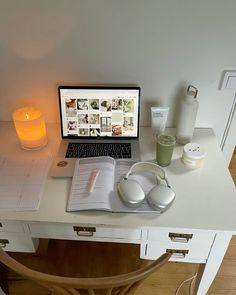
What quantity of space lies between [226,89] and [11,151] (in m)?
0.92

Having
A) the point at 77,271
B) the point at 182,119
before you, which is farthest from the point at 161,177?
the point at 77,271

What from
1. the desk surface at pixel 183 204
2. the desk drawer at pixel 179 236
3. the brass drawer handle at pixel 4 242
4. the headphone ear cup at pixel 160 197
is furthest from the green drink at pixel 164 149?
the brass drawer handle at pixel 4 242

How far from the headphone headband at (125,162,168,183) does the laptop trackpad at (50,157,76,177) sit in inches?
8.9

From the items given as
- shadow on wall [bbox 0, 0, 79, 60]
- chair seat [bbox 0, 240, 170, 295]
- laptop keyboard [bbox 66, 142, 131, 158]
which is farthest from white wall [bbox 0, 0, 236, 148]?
chair seat [bbox 0, 240, 170, 295]

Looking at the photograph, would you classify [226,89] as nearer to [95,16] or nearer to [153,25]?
[153,25]

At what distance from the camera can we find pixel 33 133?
3.51 feet

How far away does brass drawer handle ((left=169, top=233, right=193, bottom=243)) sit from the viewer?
2.88 feet

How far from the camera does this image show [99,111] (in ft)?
3.59

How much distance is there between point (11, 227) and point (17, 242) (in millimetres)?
91

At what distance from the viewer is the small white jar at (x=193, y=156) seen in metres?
0.98

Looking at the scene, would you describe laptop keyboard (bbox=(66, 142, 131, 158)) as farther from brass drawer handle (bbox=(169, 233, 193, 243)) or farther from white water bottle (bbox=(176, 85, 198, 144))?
brass drawer handle (bbox=(169, 233, 193, 243))

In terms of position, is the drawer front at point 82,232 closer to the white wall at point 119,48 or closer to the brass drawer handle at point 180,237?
the brass drawer handle at point 180,237

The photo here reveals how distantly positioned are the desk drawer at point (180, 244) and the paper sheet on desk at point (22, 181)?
1.35 feet

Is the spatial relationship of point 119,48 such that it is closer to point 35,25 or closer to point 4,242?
point 35,25
